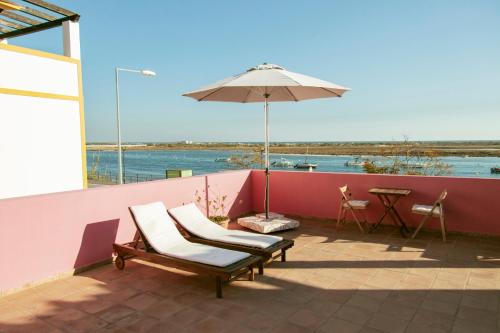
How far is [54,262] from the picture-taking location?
4.02 meters

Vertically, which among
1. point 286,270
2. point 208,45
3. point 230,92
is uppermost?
point 208,45

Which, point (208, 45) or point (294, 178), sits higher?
point (208, 45)

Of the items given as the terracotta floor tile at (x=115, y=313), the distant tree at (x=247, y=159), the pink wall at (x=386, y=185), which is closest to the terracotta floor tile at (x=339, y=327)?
the terracotta floor tile at (x=115, y=313)

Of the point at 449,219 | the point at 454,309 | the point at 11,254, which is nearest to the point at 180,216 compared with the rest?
the point at 11,254

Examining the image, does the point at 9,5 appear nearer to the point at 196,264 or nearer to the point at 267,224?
the point at 196,264

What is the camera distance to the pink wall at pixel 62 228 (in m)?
3.64

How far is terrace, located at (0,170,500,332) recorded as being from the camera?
9.94ft

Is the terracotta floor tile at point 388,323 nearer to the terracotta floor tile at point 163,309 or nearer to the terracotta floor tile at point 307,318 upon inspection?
the terracotta floor tile at point 307,318

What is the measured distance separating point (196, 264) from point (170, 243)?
0.86 m

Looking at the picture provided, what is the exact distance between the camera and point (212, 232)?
16.1 ft

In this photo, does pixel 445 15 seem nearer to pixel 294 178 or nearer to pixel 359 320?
pixel 294 178

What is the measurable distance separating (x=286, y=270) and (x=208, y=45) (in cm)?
1696

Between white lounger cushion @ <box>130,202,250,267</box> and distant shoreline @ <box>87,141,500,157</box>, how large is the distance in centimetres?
725

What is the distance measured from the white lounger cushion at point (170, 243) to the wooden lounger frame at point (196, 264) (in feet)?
0.19
